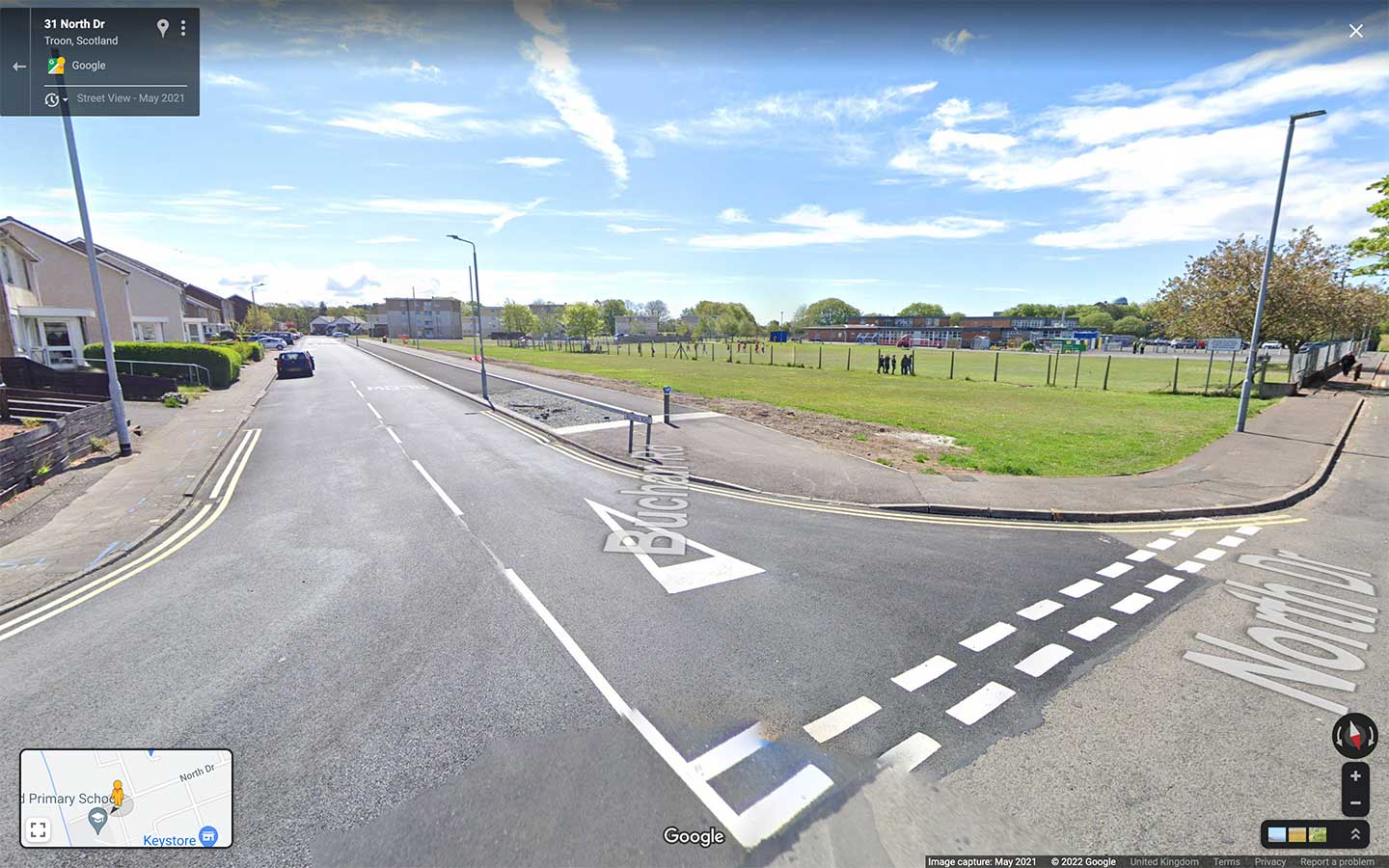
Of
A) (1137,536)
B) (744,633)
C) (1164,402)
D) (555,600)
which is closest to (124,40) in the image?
(555,600)

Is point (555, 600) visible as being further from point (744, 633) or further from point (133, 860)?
point (133, 860)

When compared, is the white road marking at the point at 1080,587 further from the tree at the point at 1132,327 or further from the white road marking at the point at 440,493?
the tree at the point at 1132,327

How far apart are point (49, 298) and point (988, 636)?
47.5m

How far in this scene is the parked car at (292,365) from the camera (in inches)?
1205

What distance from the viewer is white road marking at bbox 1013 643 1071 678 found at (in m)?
4.73

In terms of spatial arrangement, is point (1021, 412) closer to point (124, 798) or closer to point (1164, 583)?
point (1164, 583)

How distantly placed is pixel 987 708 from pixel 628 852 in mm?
3018

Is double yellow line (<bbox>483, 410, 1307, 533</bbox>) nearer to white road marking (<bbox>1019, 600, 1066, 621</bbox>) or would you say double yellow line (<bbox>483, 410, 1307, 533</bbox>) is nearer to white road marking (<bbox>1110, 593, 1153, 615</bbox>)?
white road marking (<bbox>1110, 593, 1153, 615</bbox>)

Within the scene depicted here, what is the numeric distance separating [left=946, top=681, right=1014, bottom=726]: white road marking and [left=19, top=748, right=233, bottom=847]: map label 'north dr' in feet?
16.4

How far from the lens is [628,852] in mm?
3023

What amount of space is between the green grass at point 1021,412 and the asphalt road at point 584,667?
158 inches

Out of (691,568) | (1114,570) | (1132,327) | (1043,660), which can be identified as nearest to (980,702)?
(1043,660)

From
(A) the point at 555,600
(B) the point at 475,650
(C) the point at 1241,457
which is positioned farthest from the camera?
(C) the point at 1241,457

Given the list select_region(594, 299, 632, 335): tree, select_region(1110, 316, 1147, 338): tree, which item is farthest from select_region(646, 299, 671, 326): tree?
select_region(1110, 316, 1147, 338): tree
